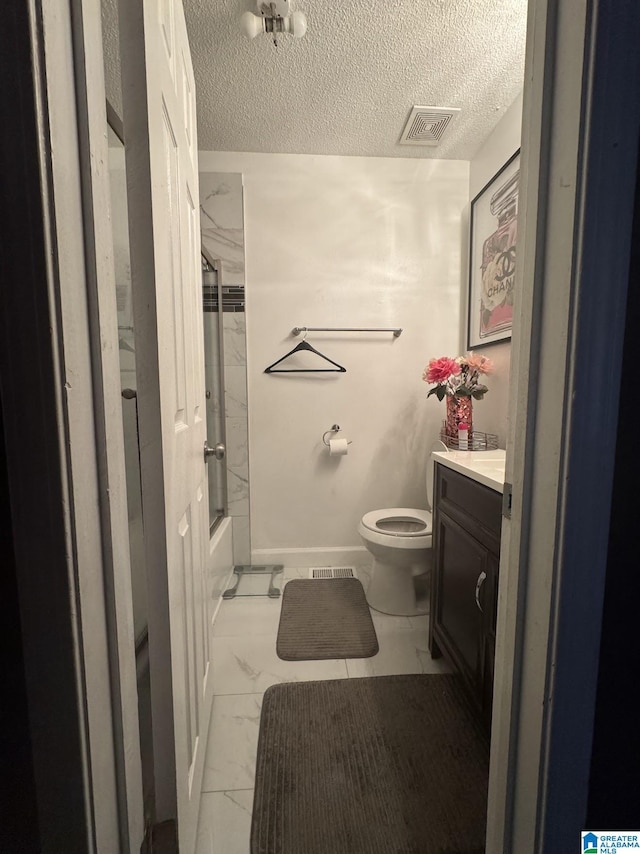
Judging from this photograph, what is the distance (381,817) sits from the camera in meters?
0.91

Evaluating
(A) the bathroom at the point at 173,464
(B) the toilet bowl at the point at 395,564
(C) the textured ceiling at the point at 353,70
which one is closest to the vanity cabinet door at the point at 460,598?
(A) the bathroom at the point at 173,464

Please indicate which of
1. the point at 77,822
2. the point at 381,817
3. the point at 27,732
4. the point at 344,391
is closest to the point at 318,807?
the point at 381,817

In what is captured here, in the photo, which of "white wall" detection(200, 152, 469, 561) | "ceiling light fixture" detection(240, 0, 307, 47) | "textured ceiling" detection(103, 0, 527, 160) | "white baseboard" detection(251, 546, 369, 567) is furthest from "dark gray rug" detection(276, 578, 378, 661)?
"ceiling light fixture" detection(240, 0, 307, 47)

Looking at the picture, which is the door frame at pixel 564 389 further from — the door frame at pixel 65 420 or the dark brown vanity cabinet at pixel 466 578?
the door frame at pixel 65 420

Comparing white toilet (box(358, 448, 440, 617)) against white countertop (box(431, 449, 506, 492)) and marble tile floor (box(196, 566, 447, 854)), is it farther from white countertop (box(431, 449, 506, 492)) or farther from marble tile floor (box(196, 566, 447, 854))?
white countertop (box(431, 449, 506, 492))

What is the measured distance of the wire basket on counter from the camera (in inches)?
65.6

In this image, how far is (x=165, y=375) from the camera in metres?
0.68

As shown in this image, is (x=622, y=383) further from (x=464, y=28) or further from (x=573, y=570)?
(x=464, y=28)

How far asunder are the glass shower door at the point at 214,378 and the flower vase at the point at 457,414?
1267 millimetres

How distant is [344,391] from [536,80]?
1.70m

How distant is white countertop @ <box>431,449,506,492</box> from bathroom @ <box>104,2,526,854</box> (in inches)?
14.0

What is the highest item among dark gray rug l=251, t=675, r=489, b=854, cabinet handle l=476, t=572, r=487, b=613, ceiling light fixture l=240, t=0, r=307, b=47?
ceiling light fixture l=240, t=0, r=307, b=47

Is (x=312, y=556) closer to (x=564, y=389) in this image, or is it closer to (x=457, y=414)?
(x=457, y=414)

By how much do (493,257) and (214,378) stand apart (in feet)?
5.46
